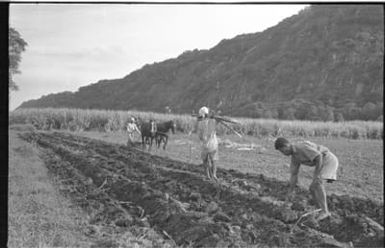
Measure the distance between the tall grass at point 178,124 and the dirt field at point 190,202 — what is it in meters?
0.21

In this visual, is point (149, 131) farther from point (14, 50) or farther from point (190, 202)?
point (14, 50)

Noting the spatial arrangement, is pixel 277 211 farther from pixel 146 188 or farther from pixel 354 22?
pixel 354 22

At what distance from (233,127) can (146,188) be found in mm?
1429

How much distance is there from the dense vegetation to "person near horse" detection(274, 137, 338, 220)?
1.70ft

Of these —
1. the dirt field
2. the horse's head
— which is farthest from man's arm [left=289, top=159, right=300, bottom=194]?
the horse's head

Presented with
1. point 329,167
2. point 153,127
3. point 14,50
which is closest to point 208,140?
point 153,127

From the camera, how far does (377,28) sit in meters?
7.15

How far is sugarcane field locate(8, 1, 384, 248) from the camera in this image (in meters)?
7.07

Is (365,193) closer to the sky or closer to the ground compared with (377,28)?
closer to the ground

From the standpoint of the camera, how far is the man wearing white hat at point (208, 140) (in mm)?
7711

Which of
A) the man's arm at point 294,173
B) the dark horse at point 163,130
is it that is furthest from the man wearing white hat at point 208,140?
the man's arm at point 294,173

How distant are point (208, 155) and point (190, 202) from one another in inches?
27.2

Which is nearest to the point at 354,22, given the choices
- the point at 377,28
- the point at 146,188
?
the point at 377,28

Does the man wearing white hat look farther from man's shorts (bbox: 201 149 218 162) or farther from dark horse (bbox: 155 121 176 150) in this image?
dark horse (bbox: 155 121 176 150)
